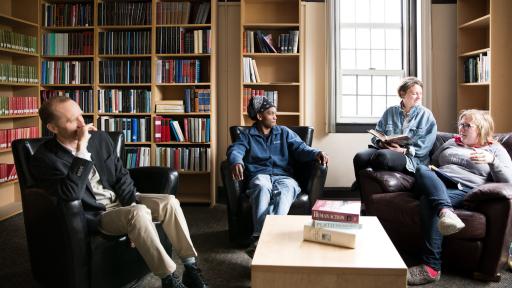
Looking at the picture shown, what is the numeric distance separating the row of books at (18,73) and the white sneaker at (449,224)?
3.86 meters

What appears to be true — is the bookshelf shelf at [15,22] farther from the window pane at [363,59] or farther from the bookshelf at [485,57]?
the bookshelf at [485,57]

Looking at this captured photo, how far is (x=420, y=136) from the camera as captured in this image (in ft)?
13.3

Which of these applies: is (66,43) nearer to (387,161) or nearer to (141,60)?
(141,60)

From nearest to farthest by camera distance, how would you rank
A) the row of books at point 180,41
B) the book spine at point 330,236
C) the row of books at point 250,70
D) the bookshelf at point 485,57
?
the book spine at point 330,236 → the bookshelf at point 485,57 → the row of books at point 180,41 → the row of books at point 250,70

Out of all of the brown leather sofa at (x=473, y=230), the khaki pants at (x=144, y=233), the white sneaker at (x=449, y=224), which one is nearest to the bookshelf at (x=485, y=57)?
the brown leather sofa at (x=473, y=230)

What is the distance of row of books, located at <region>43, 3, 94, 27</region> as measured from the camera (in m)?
5.14

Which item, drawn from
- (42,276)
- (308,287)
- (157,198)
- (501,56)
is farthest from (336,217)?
(501,56)

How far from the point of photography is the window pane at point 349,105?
5.59 metres

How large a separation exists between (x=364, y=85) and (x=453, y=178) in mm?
2439

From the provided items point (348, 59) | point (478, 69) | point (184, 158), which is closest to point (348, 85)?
point (348, 59)

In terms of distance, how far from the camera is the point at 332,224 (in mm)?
2279

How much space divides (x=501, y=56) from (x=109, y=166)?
352cm

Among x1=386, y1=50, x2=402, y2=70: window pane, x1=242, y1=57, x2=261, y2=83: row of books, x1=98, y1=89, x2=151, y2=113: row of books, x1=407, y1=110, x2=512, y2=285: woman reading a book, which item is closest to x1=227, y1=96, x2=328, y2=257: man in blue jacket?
x1=407, y1=110, x2=512, y2=285: woman reading a book

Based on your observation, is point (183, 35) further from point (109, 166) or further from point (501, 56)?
point (501, 56)
